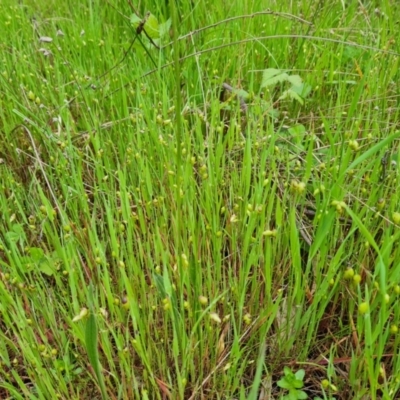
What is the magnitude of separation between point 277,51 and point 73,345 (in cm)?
125

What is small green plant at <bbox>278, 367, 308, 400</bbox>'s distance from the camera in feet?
2.85

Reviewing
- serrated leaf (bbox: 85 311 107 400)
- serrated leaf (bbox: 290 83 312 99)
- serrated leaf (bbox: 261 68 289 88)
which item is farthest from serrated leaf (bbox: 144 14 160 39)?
serrated leaf (bbox: 85 311 107 400)

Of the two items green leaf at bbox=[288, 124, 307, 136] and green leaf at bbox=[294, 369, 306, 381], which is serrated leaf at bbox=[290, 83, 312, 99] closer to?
green leaf at bbox=[288, 124, 307, 136]

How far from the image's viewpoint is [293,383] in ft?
2.88

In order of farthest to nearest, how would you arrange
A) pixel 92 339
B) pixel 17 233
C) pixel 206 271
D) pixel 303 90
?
pixel 303 90 → pixel 17 233 → pixel 206 271 → pixel 92 339

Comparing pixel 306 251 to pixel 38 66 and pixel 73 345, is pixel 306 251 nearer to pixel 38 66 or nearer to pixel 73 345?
pixel 73 345

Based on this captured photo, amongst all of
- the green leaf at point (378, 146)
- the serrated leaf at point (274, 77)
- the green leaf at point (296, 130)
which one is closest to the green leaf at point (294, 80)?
the serrated leaf at point (274, 77)

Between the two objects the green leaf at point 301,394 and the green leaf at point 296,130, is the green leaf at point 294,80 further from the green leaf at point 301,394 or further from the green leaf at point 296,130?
the green leaf at point 301,394

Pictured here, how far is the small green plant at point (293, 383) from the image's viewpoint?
0.87 m

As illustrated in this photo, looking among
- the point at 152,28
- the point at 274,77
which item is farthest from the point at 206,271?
the point at 152,28

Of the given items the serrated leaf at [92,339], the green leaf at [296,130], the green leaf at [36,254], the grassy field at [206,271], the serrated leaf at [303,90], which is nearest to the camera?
the serrated leaf at [92,339]

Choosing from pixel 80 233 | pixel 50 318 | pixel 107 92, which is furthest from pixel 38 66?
pixel 50 318

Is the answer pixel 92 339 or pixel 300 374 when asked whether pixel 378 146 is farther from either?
pixel 92 339

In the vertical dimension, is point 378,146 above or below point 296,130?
above
